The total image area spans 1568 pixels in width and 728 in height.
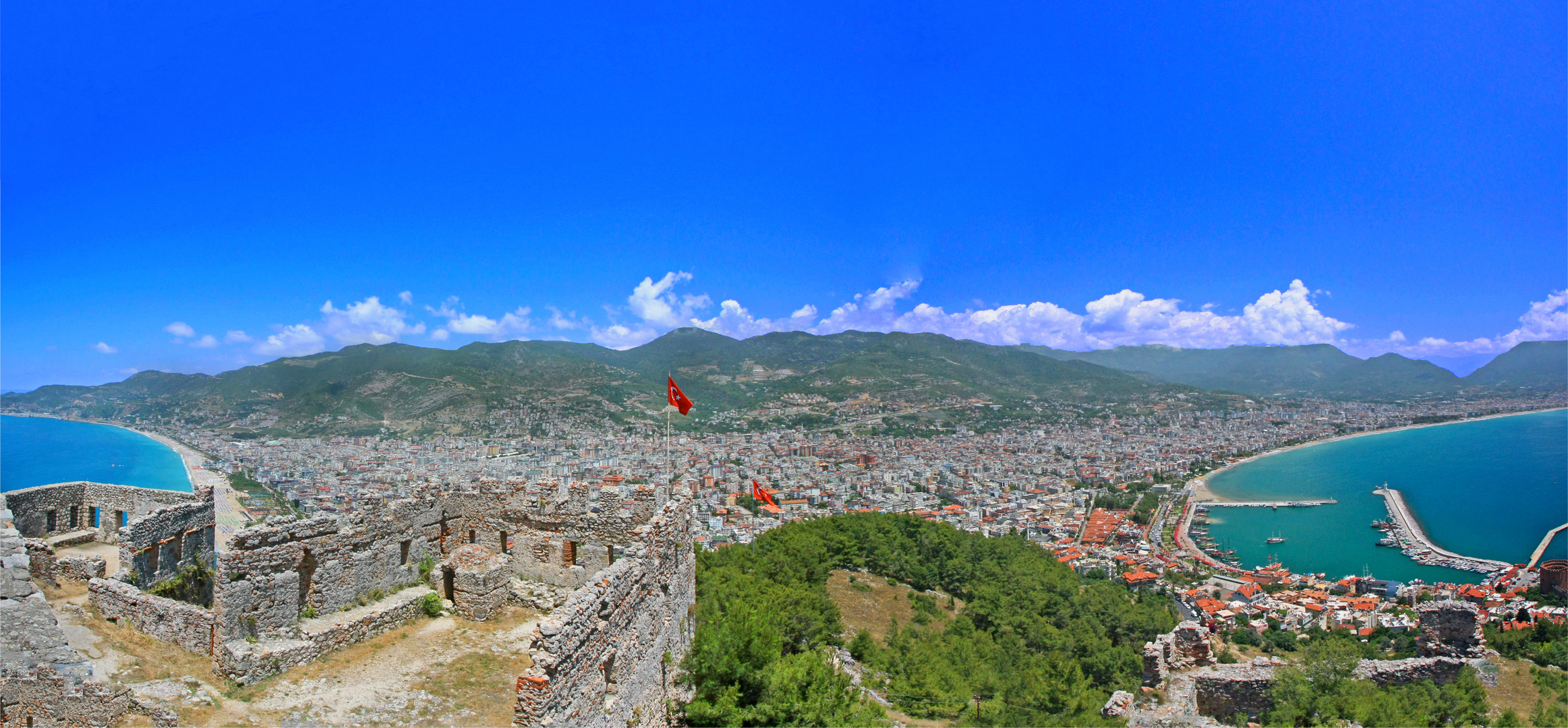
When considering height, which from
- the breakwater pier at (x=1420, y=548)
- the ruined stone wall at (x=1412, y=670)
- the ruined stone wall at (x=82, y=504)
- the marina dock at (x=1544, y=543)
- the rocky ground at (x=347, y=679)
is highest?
the ruined stone wall at (x=82, y=504)

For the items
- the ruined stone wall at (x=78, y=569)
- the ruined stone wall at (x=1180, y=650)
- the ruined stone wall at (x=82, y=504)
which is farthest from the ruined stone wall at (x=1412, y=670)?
the ruined stone wall at (x=82, y=504)

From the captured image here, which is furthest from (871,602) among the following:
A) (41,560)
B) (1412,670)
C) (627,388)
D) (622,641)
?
(627,388)

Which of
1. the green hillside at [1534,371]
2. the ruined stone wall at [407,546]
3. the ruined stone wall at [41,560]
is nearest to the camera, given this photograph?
the ruined stone wall at [407,546]

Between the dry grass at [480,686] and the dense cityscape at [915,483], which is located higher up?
the dry grass at [480,686]

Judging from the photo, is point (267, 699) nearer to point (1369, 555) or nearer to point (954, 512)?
point (954, 512)

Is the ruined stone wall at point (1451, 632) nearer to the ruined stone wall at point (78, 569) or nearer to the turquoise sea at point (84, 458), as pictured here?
the ruined stone wall at point (78, 569)

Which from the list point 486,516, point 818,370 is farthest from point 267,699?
point 818,370

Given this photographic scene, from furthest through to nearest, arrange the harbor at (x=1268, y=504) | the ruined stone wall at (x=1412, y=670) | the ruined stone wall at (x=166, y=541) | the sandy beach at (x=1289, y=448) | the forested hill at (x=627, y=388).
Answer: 1. the sandy beach at (x=1289, y=448)
2. the harbor at (x=1268, y=504)
3. the forested hill at (x=627, y=388)
4. the ruined stone wall at (x=1412, y=670)
5. the ruined stone wall at (x=166, y=541)

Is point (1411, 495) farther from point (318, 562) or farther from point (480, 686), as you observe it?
point (318, 562)
